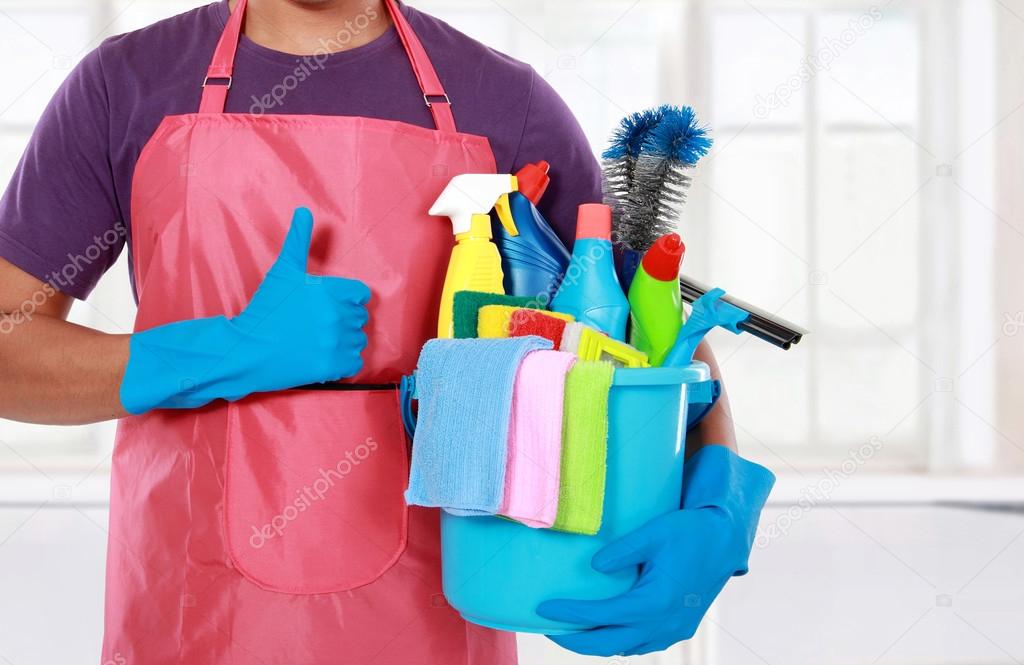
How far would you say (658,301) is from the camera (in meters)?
0.75

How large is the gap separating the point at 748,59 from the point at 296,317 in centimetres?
364

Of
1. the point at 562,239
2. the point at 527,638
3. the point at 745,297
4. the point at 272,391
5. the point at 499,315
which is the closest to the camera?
the point at 499,315

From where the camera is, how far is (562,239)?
38.0 inches

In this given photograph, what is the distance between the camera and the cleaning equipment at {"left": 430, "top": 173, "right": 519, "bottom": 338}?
78cm

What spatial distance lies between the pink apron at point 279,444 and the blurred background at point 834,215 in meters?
2.96

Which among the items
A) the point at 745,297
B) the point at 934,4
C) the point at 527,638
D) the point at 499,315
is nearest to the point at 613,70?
the point at 745,297

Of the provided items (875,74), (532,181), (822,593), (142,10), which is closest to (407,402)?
(532,181)

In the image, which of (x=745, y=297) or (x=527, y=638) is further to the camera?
(x=745, y=297)

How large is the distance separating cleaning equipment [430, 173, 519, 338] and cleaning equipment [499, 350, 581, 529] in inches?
5.8

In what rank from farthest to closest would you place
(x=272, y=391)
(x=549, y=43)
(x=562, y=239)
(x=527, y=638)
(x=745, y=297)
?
(x=745, y=297) → (x=549, y=43) → (x=527, y=638) → (x=562, y=239) → (x=272, y=391)

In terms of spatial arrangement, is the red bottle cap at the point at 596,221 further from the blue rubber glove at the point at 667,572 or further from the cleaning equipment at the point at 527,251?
the blue rubber glove at the point at 667,572

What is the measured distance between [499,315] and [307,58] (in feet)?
1.11

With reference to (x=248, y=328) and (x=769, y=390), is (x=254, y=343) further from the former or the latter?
(x=769, y=390)

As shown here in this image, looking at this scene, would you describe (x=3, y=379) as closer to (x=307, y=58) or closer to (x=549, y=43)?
(x=307, y=58)
